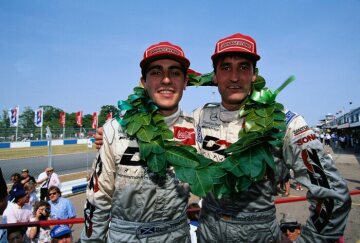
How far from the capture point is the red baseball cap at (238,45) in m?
2.39

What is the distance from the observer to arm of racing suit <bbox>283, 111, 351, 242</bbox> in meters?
1.86

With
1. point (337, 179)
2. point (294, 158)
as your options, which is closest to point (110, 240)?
point (294, 158)

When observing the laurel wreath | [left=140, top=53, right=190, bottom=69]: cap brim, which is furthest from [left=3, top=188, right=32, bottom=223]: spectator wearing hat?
[left=140, top=53, right=190, bottom=69]: cap brim

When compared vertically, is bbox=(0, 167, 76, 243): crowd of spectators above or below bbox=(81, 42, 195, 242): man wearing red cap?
below

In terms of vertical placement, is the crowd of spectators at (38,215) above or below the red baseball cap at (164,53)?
below

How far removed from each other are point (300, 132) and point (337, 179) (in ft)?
1.27

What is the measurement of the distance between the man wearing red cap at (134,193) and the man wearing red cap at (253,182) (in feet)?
1.04

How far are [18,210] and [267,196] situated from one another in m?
5.55

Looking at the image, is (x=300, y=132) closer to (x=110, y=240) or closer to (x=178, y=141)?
(x=178, y=141)

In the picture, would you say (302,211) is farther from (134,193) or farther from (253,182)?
(134,193)

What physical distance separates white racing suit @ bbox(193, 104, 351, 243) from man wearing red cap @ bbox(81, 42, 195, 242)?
0.31 meters

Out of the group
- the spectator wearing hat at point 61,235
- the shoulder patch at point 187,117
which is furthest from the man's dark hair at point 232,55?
the spectator wearing hat at point 61,235

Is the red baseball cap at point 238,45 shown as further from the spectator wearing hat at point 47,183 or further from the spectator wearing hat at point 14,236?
the spectator wearing hat at point 47,183

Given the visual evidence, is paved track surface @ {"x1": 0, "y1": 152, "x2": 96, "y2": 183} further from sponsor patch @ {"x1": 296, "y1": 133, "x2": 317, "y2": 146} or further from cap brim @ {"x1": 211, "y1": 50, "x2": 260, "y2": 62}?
sponsor patch @ {"x1": 296, "y1": 133, "x2": 317, "y2": 146}
